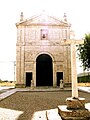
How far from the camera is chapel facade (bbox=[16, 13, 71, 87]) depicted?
1250 inches

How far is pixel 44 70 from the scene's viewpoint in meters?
34.5

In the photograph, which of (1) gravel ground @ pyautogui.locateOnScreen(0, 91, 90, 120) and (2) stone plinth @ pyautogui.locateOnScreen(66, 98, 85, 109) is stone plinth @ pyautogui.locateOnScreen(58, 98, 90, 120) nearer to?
(2) stone plinth @ pyautogui.locateOnScreen(66, 98, 85, 109)

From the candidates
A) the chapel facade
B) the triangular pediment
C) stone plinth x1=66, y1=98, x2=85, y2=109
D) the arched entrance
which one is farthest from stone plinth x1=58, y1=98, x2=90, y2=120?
the triangular pediment

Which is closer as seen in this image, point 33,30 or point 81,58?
point 81,58

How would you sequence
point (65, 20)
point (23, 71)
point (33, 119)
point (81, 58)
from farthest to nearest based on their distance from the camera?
point (65, 20) → point (23, 71) → point (81, 58) → point (33, 119)

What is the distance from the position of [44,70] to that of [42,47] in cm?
393

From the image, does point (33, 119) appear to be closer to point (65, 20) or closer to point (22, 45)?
point (22, 45)

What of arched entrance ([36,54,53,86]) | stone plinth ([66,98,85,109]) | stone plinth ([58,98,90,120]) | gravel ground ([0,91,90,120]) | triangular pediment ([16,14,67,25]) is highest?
triangular pediment ([16,14,67,25])

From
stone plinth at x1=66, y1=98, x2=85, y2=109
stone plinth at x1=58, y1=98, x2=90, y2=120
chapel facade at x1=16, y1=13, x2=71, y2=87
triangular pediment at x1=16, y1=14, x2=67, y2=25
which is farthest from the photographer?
triangular pediment at x1=16, y1=14, x2=67, y2=25

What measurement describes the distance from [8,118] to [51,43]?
25.6m

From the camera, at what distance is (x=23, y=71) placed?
3152 centimetres

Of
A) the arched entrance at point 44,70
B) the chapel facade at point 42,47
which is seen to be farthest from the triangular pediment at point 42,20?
the arched entrance at point 44,70

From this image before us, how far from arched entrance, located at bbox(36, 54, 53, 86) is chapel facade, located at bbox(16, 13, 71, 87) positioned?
0.48ft

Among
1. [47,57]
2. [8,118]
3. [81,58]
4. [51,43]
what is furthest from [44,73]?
[8,118]
